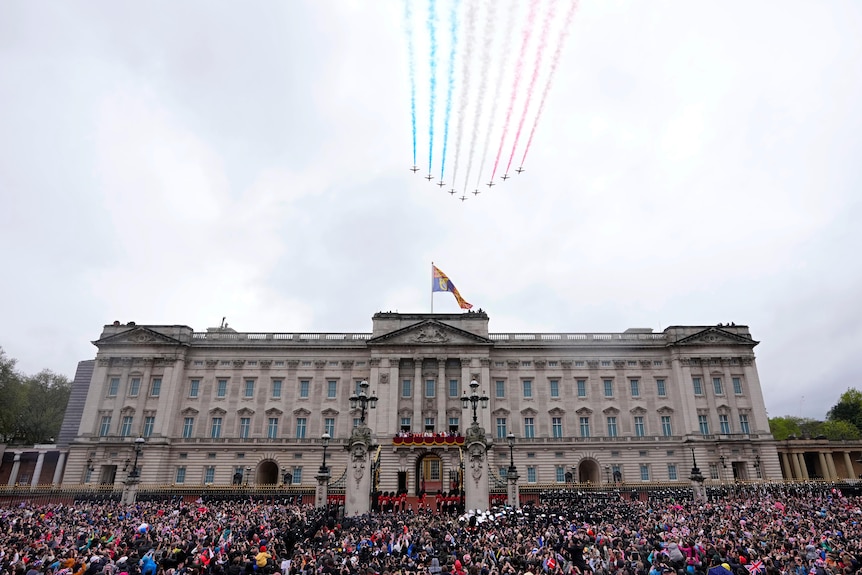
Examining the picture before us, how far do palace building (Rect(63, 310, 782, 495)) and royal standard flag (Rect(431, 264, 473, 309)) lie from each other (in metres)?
4.17

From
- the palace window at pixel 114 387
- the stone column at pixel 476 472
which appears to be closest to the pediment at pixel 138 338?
the palace window at pixel 114 387

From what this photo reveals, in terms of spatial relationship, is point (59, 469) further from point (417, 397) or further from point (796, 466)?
point (796, 466)

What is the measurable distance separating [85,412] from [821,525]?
7046cm

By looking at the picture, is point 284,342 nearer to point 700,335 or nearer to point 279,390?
point 279,390

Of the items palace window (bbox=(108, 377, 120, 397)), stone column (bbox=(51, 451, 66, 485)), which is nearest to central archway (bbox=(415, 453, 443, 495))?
palace window (bbox=(108, 377, 120, 397))

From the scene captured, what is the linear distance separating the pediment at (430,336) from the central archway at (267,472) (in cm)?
1833

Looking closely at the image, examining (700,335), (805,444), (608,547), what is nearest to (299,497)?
(608,547)

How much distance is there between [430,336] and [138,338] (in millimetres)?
35923

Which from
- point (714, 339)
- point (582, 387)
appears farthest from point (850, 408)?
point (582, 387)

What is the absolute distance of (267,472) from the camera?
64.2 meters

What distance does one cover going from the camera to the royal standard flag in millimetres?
62781

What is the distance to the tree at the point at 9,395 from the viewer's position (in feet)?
231

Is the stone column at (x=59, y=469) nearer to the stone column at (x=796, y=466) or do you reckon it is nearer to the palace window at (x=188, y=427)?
the palace window at (x=188, y=427)

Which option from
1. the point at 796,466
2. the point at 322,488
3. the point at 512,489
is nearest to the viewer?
the point at 512,489
